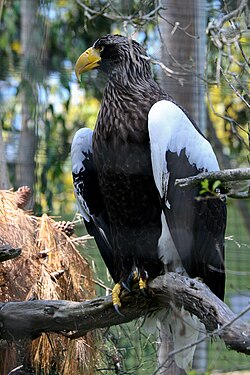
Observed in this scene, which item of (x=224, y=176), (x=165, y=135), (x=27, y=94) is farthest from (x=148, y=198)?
(x=27, y=94)

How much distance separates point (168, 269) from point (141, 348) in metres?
0.52

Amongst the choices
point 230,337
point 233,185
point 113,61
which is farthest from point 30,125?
point 230,337

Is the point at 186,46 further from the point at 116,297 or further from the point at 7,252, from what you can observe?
the point at 7,252

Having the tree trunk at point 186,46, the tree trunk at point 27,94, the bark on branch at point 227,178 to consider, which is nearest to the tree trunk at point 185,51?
the tree trunk at point 186,46

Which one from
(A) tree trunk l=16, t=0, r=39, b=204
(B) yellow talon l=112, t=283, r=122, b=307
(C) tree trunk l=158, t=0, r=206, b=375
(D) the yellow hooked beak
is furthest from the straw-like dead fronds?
(D) the yellow hooked beak

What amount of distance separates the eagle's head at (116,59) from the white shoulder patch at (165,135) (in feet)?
1.19

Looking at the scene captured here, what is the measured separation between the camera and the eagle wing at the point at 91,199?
3.02m

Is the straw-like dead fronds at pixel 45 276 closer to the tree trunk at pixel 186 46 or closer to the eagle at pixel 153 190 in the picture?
the eagle at pixel 153 190

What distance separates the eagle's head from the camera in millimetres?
3014

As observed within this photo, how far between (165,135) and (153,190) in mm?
215

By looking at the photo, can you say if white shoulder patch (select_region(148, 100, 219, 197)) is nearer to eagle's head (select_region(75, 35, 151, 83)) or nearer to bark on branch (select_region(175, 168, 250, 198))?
eagle's head (select_region(75, 35, 151, 83))

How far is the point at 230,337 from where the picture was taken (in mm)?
1868

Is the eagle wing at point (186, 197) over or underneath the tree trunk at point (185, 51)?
underneath

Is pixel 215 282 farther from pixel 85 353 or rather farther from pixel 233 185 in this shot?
pixel 233 185
